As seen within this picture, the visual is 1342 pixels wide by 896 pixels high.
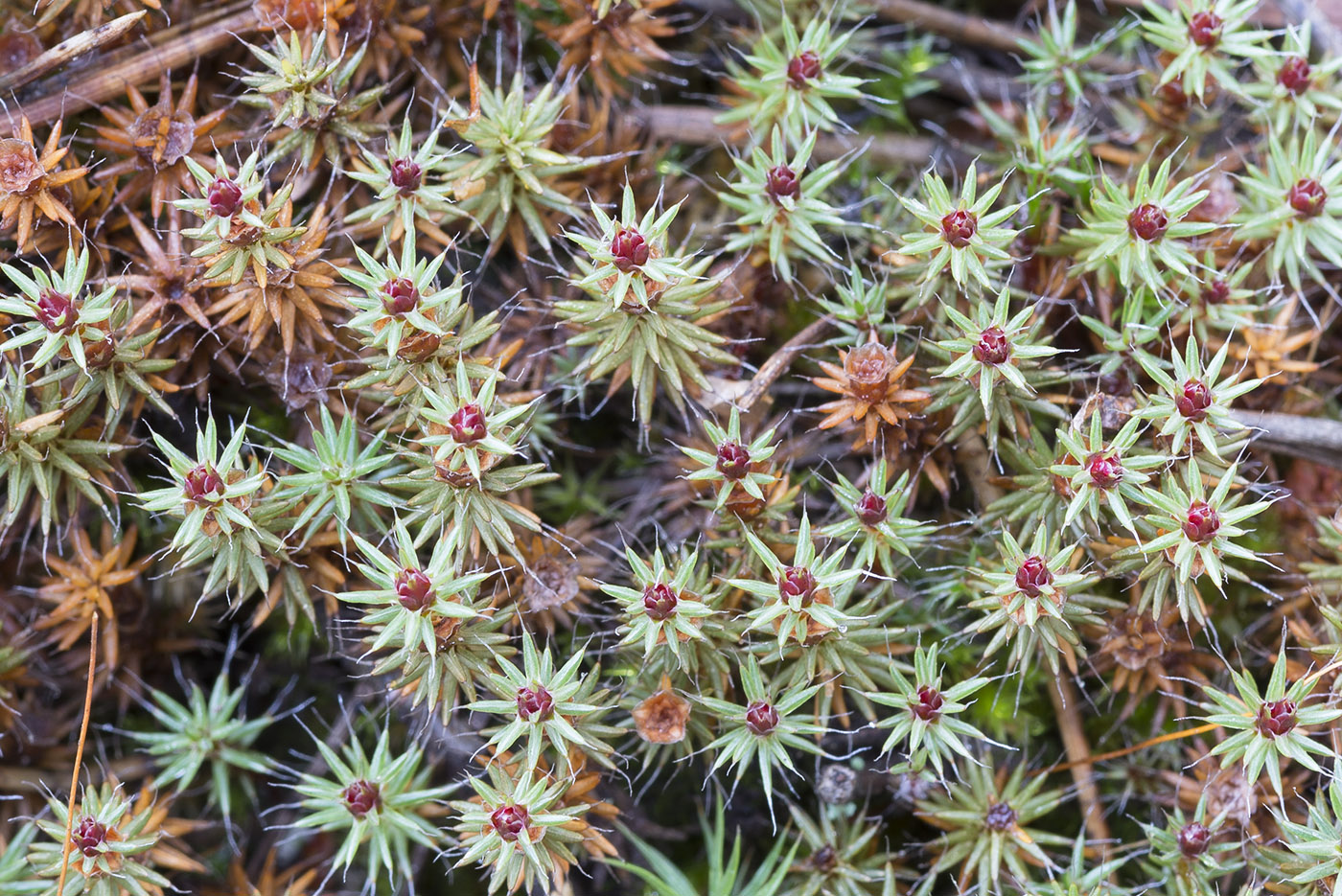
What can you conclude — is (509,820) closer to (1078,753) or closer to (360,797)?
(360,797)

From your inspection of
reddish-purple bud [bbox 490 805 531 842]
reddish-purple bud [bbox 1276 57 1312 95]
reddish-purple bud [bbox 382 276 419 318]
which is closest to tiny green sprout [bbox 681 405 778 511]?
reddish-purple bud [bbox 382 276 419 318]

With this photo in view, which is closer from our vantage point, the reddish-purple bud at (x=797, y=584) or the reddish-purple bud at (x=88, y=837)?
the reddish-purple bud at (x=797, y=584)

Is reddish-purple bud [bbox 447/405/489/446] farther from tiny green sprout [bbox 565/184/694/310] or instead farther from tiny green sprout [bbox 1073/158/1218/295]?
tiny green sprout [bbox 1073/158/1218/295]

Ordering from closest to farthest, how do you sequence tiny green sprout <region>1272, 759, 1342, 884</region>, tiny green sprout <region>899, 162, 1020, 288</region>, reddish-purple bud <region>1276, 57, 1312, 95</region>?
tiny green sprout <region>1272, 759, 1342, 884</region>, tiny green sprout <region>899, 162, 1020, 288</region>, reddish-purple bud <region>1276, 57, 1312, 95</region>

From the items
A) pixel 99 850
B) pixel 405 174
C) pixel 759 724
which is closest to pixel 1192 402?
pixel 759 724

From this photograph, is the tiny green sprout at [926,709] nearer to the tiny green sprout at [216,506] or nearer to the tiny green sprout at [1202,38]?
the tiny green sprout at [216,506]

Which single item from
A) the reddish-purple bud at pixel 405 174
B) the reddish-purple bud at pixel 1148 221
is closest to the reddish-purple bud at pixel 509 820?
the reddish-purple bud at pixel 405 174
